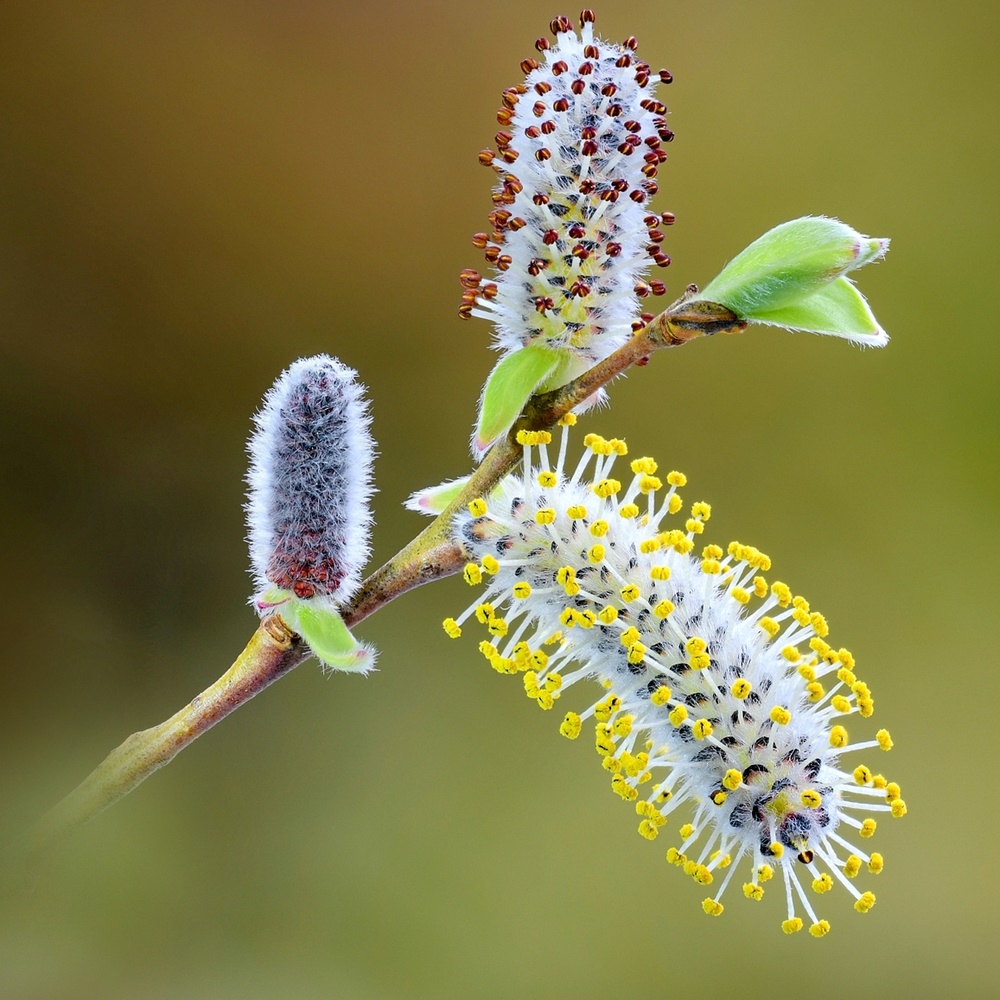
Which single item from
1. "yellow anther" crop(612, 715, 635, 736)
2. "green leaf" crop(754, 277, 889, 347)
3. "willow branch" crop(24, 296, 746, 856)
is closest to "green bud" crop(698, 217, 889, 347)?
"green leaf" crop(754, 277, 889, 347)

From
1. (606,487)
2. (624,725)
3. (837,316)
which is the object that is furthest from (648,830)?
(837,316)

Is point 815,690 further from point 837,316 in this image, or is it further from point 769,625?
point 837,316

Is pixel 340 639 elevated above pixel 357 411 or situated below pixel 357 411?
below

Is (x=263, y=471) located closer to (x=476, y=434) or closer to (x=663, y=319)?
(x=476, y=434)

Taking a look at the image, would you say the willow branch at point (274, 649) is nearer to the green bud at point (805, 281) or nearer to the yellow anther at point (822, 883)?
the green bud at point (805, 281)

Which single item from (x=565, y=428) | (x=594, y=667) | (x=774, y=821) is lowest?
(x=774, y=821)

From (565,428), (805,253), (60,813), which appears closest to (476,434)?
(565,428)

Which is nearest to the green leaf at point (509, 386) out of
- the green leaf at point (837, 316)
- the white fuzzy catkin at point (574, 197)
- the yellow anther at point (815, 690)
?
the white fuzzy catkin at point (574, 197)
